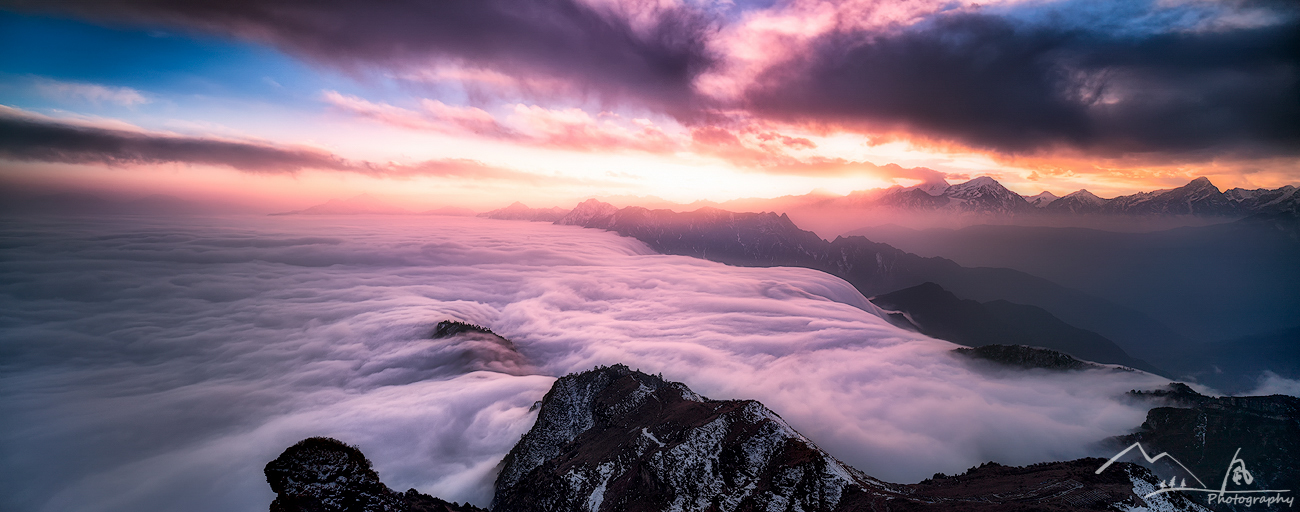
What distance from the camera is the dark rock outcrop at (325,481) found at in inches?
845

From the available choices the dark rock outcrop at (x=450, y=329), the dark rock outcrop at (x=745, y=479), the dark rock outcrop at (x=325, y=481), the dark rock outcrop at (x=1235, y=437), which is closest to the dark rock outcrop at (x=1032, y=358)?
the dark rock outcrop at (x=1235, y=437)

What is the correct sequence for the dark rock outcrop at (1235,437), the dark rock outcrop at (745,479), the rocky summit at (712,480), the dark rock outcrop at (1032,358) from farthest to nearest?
the dark rock outcrop at (1032,358) < the dark rock outcrop at (1235,437) < the dark rock outcrop at (745,479) < the rocky summit at (712,480)

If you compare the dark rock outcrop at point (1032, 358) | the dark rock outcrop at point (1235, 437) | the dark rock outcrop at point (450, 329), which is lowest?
the dark rock outcrop at point (450, 329)

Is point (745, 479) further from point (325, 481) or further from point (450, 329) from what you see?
point (450, 329)

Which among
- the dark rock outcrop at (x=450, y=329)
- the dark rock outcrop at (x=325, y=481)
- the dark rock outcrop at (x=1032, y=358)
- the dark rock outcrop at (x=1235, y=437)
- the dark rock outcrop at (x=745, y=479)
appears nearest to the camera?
the dark rock outcrop at (x=325, y=481)

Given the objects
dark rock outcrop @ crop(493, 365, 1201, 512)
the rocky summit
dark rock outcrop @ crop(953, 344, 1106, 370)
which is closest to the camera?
the rocky summit

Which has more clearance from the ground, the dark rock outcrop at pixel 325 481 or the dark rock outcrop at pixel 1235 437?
the dark rock outcrop at pixel 325 481

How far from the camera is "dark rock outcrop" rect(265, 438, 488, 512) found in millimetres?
21453

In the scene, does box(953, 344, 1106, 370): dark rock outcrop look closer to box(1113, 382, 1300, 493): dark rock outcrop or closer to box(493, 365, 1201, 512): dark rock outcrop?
box(1113, 382, 1300, 493): dark rock outcrop

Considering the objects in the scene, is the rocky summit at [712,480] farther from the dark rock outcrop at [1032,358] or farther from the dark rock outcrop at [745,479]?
the dark rock outcrop at [1032,358]

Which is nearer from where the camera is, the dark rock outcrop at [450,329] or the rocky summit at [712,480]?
the rocky summit at [712,480]

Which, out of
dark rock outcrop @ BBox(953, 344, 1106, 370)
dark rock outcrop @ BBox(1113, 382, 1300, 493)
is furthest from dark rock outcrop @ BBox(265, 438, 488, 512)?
dark rock outcrop @ BBox(953, 344, 1106, 370)

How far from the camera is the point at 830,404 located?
285 ft

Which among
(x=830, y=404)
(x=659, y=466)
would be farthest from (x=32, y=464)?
(x=830, y=404)
